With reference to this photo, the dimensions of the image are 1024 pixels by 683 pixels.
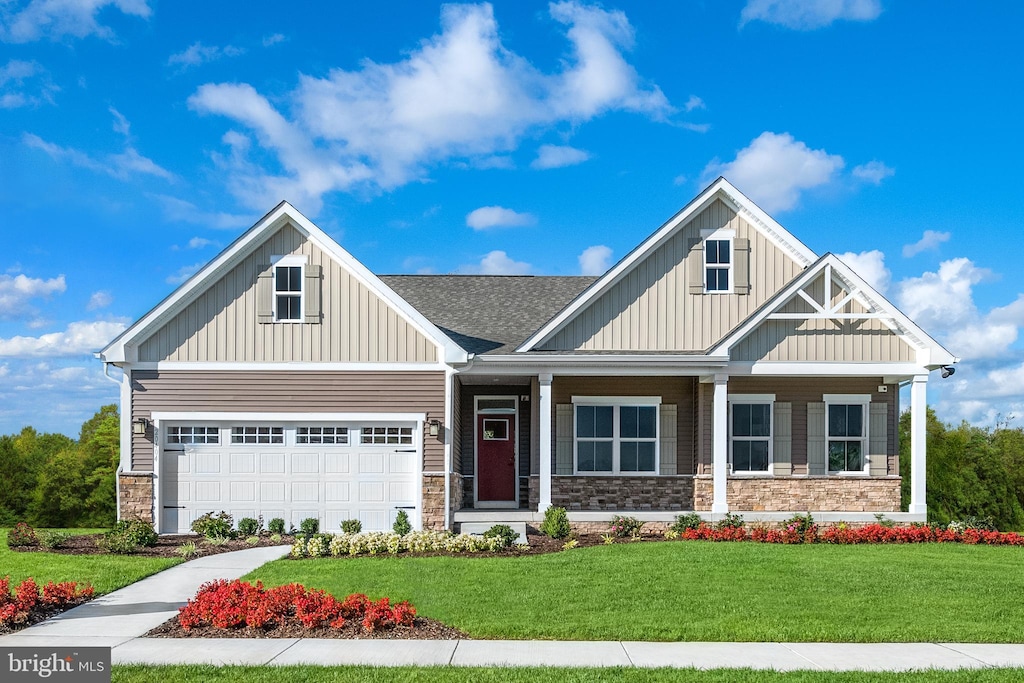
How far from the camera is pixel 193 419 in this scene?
18000mm

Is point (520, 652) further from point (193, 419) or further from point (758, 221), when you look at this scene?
point (758, 221)

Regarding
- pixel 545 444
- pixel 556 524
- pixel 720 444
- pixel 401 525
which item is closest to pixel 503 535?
pixel 556 524

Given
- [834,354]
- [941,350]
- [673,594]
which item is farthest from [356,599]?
[941,350]

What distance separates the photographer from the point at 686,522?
57.9 ft

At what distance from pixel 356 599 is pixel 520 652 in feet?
6.85

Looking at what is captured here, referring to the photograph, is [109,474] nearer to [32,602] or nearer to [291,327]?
[291,327]

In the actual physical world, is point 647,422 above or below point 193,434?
above

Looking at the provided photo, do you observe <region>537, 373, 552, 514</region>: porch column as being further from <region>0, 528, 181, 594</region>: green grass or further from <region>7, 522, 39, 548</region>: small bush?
<region>7, 522, 39, 548</region>: small bush

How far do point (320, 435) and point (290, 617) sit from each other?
27.3ft

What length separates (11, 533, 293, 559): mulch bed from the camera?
15.6m

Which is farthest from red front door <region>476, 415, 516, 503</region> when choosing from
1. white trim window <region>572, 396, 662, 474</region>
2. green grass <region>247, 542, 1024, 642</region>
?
green grass <region>247, 542, 1024, 642</region>

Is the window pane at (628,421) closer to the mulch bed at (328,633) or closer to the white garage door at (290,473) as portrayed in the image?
the white garage door at (290,473)

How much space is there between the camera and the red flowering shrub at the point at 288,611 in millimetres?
9695

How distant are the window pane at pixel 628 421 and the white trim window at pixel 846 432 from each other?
13.1 feet
